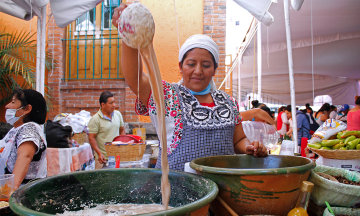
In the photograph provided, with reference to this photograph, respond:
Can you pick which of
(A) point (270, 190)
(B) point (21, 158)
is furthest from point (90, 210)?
(B) point (21, 158)

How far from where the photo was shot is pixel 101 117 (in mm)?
4316

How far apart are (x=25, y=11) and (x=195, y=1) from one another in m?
3.25

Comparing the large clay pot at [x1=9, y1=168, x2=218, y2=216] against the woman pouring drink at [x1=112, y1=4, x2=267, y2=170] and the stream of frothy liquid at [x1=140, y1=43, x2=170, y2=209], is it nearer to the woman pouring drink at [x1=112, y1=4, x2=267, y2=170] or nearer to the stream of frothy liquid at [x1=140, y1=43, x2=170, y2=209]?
the stream of frothy liquid at [x1=140, y1=43, x2=170, y2=209]

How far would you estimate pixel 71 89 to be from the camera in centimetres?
574

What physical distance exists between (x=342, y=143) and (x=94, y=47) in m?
5.33

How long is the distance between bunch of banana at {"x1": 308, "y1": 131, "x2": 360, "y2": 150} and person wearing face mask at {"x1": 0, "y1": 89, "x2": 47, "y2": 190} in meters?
2.53

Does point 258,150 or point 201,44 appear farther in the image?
point 201,44

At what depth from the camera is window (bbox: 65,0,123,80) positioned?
590 cm

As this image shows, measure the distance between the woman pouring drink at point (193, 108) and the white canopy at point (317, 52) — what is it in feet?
12.1

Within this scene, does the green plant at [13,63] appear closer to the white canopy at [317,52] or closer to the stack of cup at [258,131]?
the stack of cup at [258,131]

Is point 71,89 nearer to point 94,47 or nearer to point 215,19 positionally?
point 94,47

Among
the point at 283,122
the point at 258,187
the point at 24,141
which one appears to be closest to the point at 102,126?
the point at 24,141

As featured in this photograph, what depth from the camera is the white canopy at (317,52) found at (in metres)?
5.17

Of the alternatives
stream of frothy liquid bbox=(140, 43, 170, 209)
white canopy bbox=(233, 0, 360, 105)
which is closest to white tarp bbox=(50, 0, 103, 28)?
stream of frothy liquid bbox=(140, 43, 170, 209)
